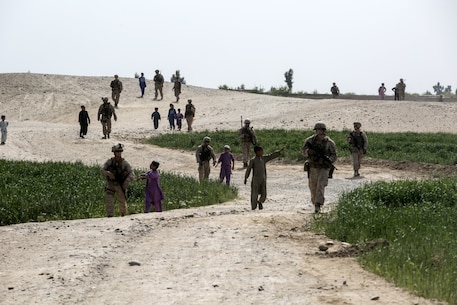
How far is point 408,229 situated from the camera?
1406cm

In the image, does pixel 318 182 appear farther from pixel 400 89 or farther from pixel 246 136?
pixel 400 89

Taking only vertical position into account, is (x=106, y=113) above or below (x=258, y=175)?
above

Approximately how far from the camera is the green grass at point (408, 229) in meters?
10.8

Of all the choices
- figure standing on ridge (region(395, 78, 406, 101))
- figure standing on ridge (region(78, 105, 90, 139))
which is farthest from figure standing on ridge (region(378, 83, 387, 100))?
figure standing on ridge (region(78, 105, 90, 139))

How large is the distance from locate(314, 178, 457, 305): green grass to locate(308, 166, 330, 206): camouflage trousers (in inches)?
18.7

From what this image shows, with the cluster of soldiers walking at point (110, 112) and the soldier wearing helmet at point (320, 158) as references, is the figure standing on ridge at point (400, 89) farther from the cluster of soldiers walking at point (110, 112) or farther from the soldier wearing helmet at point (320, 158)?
the soldier wearing helmet at point (320, 158)

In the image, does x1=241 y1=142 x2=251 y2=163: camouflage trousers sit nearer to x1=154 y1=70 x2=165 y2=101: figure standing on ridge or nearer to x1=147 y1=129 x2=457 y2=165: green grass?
x1=147 y1=129 x2=457 y2=165: green grass

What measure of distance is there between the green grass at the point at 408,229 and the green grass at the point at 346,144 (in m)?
15.0

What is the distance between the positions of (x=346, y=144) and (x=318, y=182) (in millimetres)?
20825

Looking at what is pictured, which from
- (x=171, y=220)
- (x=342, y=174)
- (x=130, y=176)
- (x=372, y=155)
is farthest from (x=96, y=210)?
(x=372, y=155)

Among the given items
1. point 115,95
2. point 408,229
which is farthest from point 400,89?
point 408,229

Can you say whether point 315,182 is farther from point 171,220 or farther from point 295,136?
point 295,136

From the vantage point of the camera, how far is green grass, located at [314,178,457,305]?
1075 cm

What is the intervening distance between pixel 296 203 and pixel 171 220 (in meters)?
5.60
